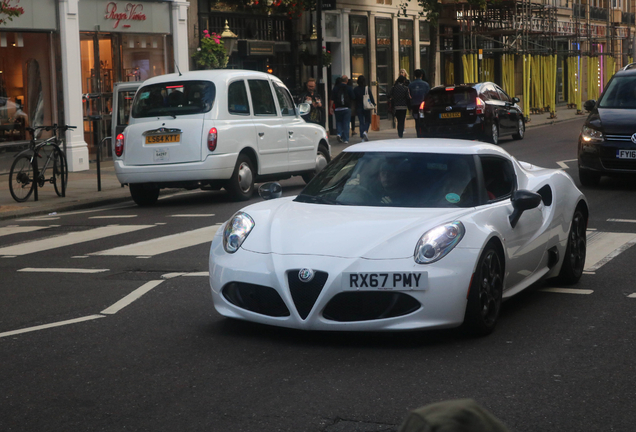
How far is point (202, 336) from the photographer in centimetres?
609

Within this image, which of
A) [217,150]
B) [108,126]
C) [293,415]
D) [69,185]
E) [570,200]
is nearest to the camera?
[293,415]

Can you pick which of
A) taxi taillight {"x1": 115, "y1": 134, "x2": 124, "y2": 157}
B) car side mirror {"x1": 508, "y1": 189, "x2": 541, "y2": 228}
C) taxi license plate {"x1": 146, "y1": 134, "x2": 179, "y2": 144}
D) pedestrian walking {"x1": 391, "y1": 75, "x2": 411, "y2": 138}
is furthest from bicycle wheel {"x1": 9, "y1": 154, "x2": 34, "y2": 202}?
pedestrian walking {"x1": 391, "y1": 75, "x2": 411, "y2": 138}

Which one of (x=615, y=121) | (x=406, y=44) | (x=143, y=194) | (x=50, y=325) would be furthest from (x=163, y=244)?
(x=406, y=44)

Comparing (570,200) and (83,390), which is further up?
(570,200)

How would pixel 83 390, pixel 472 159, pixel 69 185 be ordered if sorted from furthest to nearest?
1. pixel 69 185
2. pixel 472 159
3. pixel 83 390

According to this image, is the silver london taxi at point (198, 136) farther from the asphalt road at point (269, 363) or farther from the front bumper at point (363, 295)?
the front bumper at point (363, 295)

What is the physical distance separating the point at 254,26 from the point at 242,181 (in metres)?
15.7

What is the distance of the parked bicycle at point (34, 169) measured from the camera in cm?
1498

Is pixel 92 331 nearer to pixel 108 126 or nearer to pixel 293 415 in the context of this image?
pixel 293 415

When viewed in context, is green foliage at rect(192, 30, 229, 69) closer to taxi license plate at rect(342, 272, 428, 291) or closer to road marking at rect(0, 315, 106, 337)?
road marking at rect(0, 315, 106, 337)

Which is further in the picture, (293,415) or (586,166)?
(586,166)

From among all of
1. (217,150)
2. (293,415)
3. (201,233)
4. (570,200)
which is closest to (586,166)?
(217,150)

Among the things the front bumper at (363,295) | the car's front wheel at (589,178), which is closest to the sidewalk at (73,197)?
the car's front wheel at (589,178)

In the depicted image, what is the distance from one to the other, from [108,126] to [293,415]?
19.9 m
